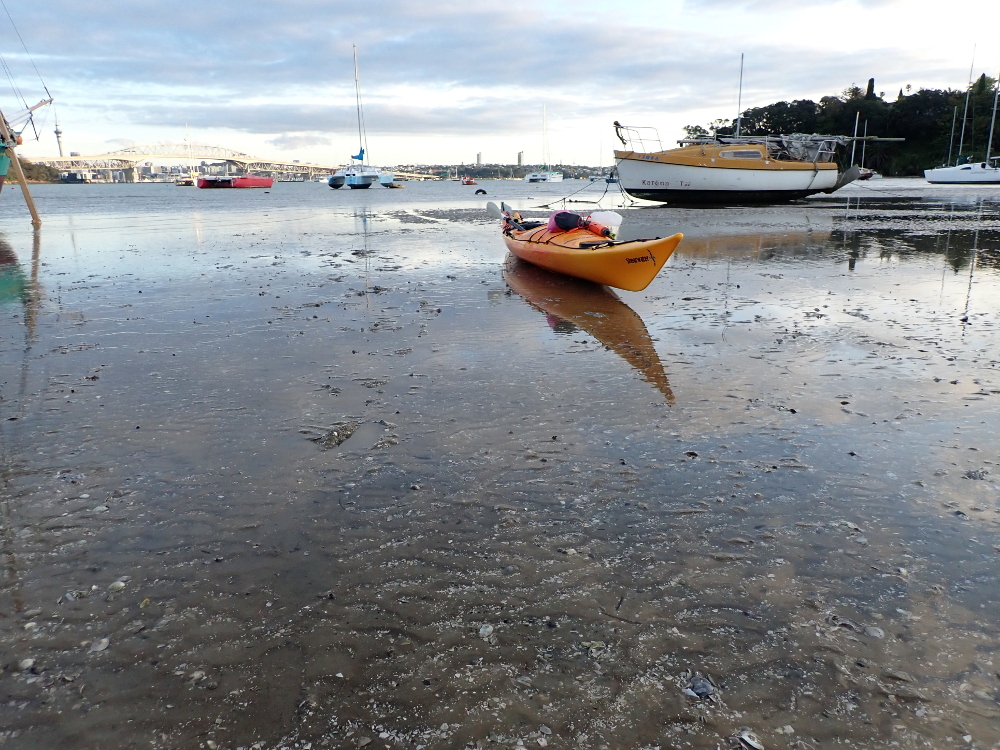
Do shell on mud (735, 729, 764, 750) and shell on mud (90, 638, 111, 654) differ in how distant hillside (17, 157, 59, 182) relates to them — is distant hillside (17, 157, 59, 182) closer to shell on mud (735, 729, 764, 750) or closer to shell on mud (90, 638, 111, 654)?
shell on mud (90, 638, 111, 654)

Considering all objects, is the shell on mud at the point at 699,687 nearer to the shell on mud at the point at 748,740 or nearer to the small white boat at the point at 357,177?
the shell on mud at the point at 748,740

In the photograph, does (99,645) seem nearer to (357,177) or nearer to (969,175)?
(969,175)

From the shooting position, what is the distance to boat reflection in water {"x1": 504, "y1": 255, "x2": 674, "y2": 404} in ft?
26.0

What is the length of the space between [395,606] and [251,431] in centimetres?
297

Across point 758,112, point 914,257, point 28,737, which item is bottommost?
point 28,737

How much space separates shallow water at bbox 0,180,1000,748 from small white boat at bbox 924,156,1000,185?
226 ft

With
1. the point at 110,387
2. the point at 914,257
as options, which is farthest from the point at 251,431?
the point at 914,257

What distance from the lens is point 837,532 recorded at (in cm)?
421

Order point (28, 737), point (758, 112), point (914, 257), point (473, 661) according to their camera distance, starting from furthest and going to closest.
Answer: point (758, 112) < point (914, 257) < point (473, 661) < point (28, 737)

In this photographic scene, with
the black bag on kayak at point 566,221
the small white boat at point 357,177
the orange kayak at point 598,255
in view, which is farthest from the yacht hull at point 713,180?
the small white boat at point 357,177

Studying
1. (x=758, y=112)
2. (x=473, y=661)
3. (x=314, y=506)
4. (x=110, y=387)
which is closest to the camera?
(x=473, y=661)

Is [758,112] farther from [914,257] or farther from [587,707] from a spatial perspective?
[587,707]

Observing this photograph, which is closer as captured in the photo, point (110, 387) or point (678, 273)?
point (110, 387)

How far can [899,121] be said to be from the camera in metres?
109
